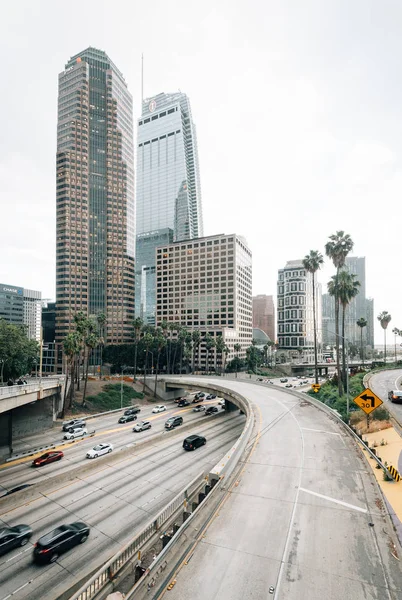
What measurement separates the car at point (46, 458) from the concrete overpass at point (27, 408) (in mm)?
6028

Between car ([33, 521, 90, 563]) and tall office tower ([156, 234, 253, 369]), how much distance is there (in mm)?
121122

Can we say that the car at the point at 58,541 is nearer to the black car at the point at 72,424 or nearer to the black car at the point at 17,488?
the black car at the point at 17,488

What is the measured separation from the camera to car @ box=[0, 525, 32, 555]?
18188mm

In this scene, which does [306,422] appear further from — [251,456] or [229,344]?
[229,344]

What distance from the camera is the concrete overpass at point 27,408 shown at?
30.6 meters

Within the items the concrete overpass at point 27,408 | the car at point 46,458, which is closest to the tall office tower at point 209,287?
the concrete overpass at point 27,408

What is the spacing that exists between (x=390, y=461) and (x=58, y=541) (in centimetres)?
2179

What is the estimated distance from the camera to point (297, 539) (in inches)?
484

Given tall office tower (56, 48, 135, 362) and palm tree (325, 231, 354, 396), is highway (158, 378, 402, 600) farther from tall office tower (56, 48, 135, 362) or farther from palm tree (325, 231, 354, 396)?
tall office tower (56, 48, 135, 362)

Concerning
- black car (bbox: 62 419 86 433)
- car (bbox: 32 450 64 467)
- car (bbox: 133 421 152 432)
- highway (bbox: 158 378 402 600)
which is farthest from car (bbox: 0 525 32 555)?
black car (bbox: 62 419 86 433)

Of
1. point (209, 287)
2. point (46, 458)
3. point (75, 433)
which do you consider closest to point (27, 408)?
point (75, 433)

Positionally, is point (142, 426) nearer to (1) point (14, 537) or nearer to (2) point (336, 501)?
(1) point (14, 537)

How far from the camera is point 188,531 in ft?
41.0

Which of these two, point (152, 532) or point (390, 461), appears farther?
point (390, 461)
